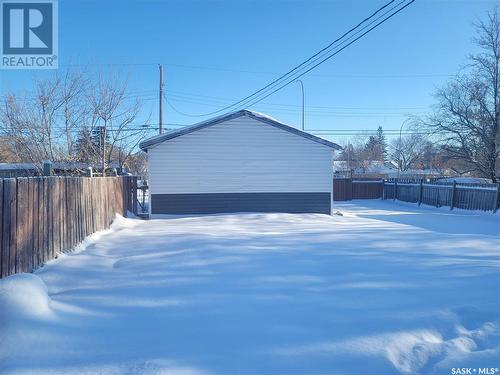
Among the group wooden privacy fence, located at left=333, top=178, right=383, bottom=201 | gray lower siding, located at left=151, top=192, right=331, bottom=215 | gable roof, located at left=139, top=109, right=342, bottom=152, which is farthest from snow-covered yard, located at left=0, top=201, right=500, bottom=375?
wooden privacy fence, located at left=333, top=178, right=383, bottom=201

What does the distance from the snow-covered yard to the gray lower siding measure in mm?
7939

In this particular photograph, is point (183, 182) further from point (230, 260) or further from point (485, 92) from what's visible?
point (485, 92)

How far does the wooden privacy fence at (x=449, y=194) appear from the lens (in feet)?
57.7

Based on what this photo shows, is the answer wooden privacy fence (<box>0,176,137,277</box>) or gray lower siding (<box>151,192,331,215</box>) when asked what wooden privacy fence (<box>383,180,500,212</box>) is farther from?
wooden privacy fence (<box>0,176,137,277</box>)

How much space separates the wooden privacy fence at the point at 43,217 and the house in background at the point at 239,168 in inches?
206

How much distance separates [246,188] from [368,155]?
225 ft

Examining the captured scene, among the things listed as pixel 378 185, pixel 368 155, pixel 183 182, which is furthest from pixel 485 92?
pixel 368 155

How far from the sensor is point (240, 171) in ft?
Result: 48.1

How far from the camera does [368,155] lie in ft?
255

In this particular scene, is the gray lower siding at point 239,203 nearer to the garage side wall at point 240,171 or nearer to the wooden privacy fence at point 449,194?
the garage side wall at point 240,171

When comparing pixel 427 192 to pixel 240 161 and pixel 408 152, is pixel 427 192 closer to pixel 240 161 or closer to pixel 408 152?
pixel 240 161

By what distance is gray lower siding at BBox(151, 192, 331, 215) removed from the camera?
46.7 ft

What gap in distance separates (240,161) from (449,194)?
1366 centimetres

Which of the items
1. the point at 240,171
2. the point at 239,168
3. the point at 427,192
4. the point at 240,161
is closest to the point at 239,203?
the point at 240,171
